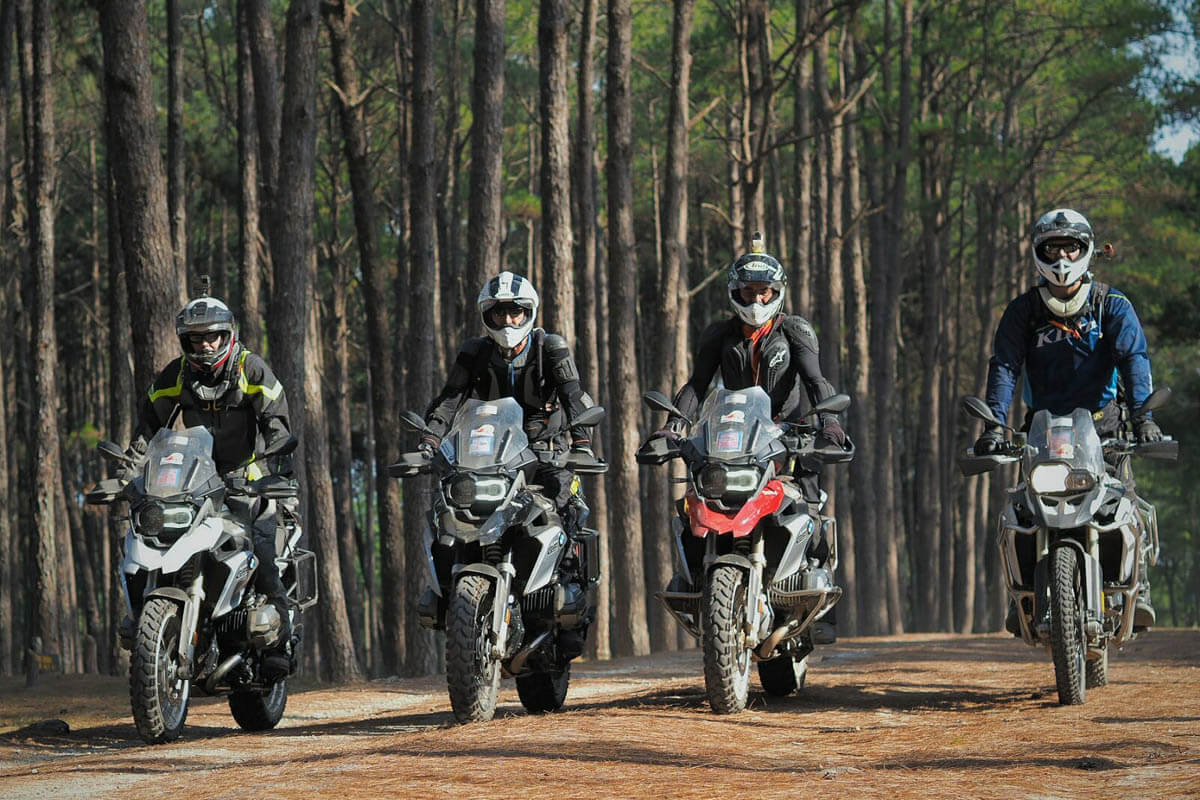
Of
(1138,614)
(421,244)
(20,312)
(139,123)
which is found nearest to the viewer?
(1138,614)

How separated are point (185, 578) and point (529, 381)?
7.36ft

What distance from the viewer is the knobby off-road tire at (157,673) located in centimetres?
880

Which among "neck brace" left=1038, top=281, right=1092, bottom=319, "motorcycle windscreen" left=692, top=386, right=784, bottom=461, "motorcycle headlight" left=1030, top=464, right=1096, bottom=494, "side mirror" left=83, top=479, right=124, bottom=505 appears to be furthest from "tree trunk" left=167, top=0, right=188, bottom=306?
"motorcycle headlight" left=1030, top=464, right=1096, bottom=494

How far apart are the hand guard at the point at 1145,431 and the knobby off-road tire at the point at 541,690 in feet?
11.4

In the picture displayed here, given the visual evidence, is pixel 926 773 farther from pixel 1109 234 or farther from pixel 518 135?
pixel 518 135

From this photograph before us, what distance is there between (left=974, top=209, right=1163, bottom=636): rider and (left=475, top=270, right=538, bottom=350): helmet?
265 cm

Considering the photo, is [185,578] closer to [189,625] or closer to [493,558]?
[189,625]

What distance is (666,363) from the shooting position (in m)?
23.0

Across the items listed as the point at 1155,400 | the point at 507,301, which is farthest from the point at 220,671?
the point at 1155,400

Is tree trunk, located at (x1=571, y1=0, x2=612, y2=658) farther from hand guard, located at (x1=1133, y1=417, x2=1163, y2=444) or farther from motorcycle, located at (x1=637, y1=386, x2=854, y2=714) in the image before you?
hand guard, located at (x1=1133, y1=417, x2=1163, y2=444)

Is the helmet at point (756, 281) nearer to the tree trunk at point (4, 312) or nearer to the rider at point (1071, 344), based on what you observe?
the rider at point (1071, 344)

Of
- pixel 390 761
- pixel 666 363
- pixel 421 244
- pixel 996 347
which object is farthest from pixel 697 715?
pixel 666 363

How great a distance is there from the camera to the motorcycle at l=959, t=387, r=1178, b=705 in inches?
347

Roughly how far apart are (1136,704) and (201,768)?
15.9 ft
